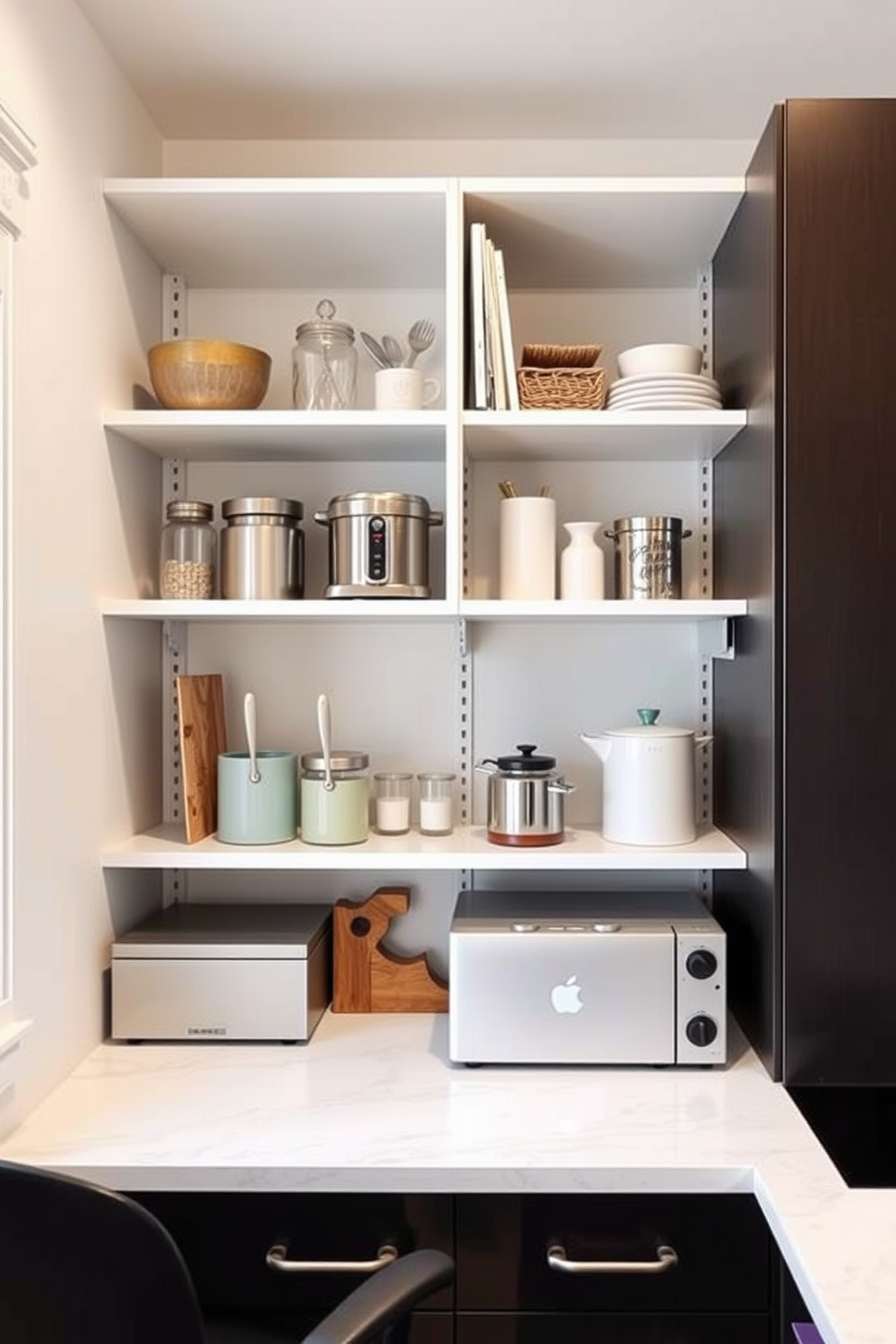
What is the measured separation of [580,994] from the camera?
59.5 inches

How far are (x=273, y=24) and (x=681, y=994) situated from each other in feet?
5.38

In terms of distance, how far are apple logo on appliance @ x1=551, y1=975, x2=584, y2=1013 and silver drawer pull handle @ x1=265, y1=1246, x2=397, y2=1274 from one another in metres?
0.42

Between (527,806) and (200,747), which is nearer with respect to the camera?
(527,806)

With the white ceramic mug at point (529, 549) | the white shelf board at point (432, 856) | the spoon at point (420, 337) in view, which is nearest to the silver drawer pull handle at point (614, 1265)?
the white shelf board at point (432, 856)

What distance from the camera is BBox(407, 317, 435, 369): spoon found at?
5.76ft

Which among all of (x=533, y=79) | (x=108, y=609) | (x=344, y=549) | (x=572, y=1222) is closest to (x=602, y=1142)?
(x=572, y=1222)

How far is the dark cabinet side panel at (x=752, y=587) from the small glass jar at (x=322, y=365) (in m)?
0.68

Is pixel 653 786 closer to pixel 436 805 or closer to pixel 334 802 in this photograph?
pixel 436 805

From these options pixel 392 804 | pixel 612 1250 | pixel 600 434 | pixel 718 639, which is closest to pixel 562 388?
pixel 600 434

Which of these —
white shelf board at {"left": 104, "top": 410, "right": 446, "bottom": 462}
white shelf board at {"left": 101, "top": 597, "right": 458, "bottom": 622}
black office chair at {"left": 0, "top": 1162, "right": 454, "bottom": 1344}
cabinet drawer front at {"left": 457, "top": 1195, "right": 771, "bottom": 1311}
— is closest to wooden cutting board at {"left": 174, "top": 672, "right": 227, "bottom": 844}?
white shelf board at {"left": 101, "top": 597, "right": 458, "bottom": 622}

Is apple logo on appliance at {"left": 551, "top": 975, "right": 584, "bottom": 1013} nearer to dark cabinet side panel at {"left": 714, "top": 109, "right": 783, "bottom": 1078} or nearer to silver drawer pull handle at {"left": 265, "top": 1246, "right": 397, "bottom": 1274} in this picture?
dark cabinet side panel at {"left": 714, "top": 109, "right": 783, "bottom": 1078}

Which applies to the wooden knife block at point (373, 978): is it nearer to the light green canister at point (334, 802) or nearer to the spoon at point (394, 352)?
the light green canister at point (334, 802)

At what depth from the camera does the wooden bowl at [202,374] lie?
1.63m

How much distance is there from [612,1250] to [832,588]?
0.94m
